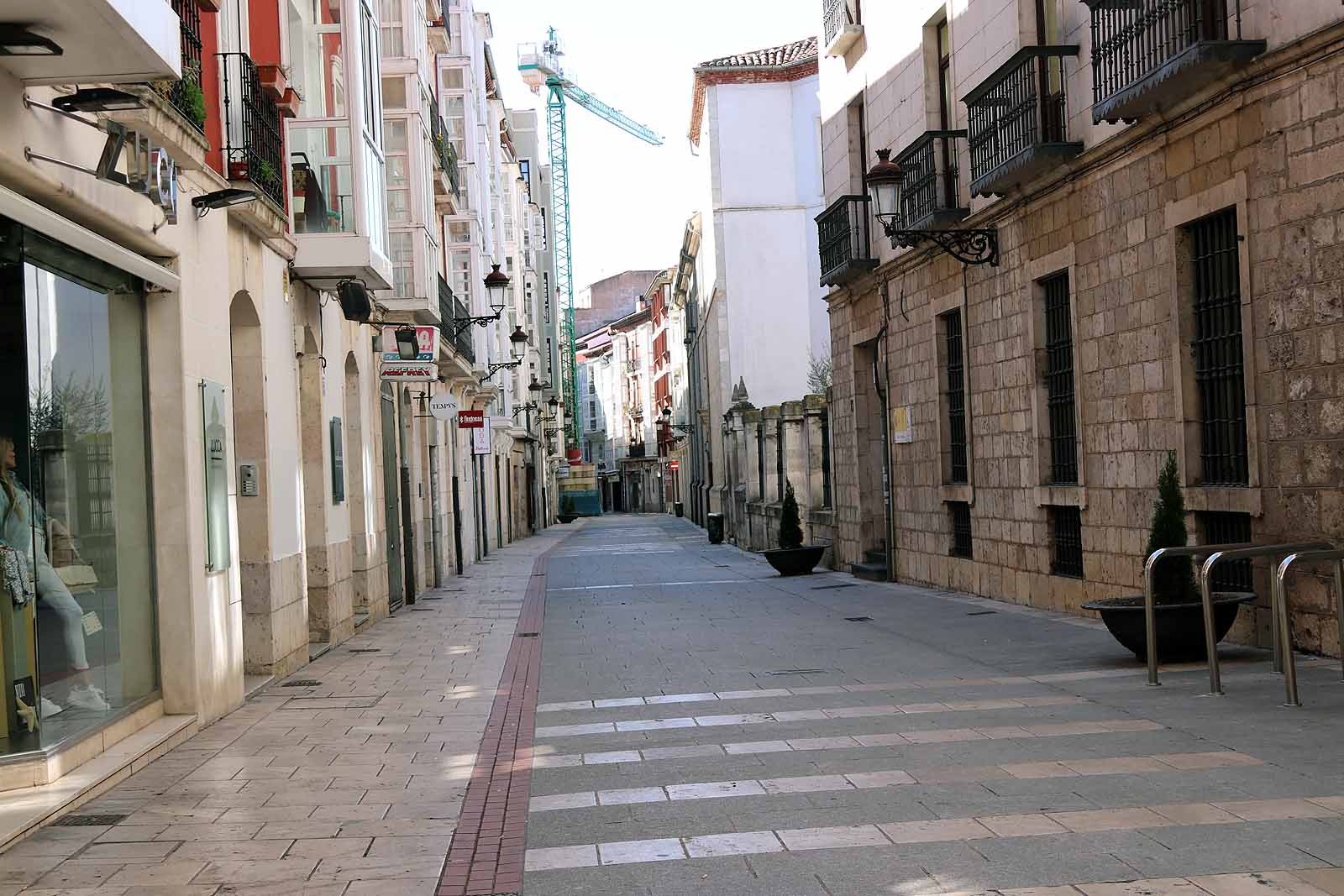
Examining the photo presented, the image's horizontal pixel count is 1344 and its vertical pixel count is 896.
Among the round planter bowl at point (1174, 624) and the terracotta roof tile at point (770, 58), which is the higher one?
the terracotta roof tile at point (770, 58)

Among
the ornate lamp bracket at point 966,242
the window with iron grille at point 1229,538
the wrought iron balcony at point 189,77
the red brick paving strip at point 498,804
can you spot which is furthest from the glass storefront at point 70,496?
the ornate lamp bracket at point 966,242

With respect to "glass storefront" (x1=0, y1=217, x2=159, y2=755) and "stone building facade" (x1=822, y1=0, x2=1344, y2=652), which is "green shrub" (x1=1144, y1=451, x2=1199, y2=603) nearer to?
"stone building facade" (x1=822, y1=0, x2=1344, y2=652)

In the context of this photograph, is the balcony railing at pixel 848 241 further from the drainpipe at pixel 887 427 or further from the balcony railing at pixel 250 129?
the balcony railing at pixel 250 129

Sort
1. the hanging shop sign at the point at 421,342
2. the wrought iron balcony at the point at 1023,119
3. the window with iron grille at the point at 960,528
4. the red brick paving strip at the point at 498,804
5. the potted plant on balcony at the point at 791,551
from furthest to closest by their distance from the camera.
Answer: the potted plant on balcony at the point at 791,551, the hanging shop sign at the point at 421,342, the window with iron grille at the point at 960,528, the wrought iron balcony at the point at 1023,119, the red brick paving strip at the point at 498,804

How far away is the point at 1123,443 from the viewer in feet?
40.9

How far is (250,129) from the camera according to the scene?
37.9 ft

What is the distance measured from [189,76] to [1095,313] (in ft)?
26.8

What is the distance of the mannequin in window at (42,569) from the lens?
6.86m

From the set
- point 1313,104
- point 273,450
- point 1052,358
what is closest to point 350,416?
Answer: point 273,450

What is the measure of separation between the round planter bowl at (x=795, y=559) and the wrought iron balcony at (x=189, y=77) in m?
14.5

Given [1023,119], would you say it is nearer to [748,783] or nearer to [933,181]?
[933,181]

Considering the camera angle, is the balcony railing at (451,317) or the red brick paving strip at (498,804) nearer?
the red brick paving strip at (498,804)

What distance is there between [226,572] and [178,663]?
1.05 meters

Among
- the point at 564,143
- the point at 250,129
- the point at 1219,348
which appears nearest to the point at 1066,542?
the point at 1219,348
